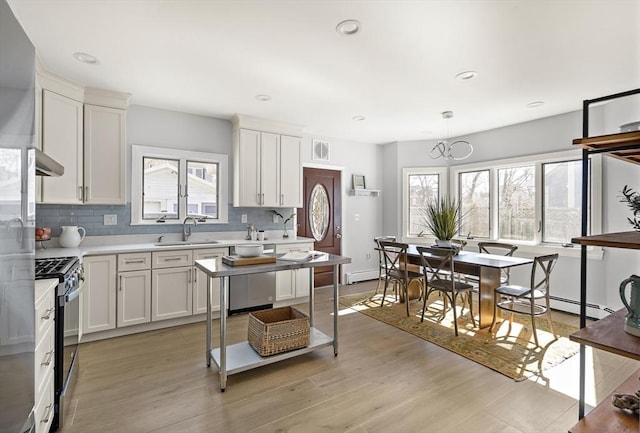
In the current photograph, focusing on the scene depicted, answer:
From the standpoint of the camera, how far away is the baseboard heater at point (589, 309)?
3.84m

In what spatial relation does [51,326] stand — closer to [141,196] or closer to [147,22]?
[147,22]

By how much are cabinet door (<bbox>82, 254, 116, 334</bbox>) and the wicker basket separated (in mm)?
1617

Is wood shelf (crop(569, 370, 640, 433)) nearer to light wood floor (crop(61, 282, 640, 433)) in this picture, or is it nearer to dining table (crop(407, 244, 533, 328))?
light wood floor (crop(61, 282, 640, 433))

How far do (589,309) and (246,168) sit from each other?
4762 millimetres

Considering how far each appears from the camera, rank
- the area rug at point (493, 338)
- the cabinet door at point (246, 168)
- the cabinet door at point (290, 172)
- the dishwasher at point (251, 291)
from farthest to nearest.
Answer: the cabinet door at point (290, 172), the cabinet door at point (246, 168), the dishwasher at point (251, 291), the area rug at point (493, 338)

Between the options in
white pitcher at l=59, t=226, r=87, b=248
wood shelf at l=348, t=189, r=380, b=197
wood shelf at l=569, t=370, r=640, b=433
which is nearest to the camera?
wood shelf at l=569, t=370, r=640, b=433

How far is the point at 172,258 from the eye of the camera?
12.0 ft

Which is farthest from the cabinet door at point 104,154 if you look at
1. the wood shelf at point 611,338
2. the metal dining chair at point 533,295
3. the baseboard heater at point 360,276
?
the metal dining chair at point 533,295

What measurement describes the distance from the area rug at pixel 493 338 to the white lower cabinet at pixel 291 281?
65cm

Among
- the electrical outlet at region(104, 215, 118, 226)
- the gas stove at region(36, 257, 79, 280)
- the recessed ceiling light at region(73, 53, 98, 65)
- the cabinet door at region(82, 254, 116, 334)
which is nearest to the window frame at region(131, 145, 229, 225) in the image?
the electrical outlet at region(104, 215, 118, 226)

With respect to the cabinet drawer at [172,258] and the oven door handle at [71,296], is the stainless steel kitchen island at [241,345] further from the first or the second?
the cabinet drawer at [172,258]

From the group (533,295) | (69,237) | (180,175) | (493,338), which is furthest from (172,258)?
(533,295)

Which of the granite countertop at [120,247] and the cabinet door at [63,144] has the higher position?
the cabinet door at [63,144]

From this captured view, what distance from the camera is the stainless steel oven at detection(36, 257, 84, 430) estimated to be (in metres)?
1.98
